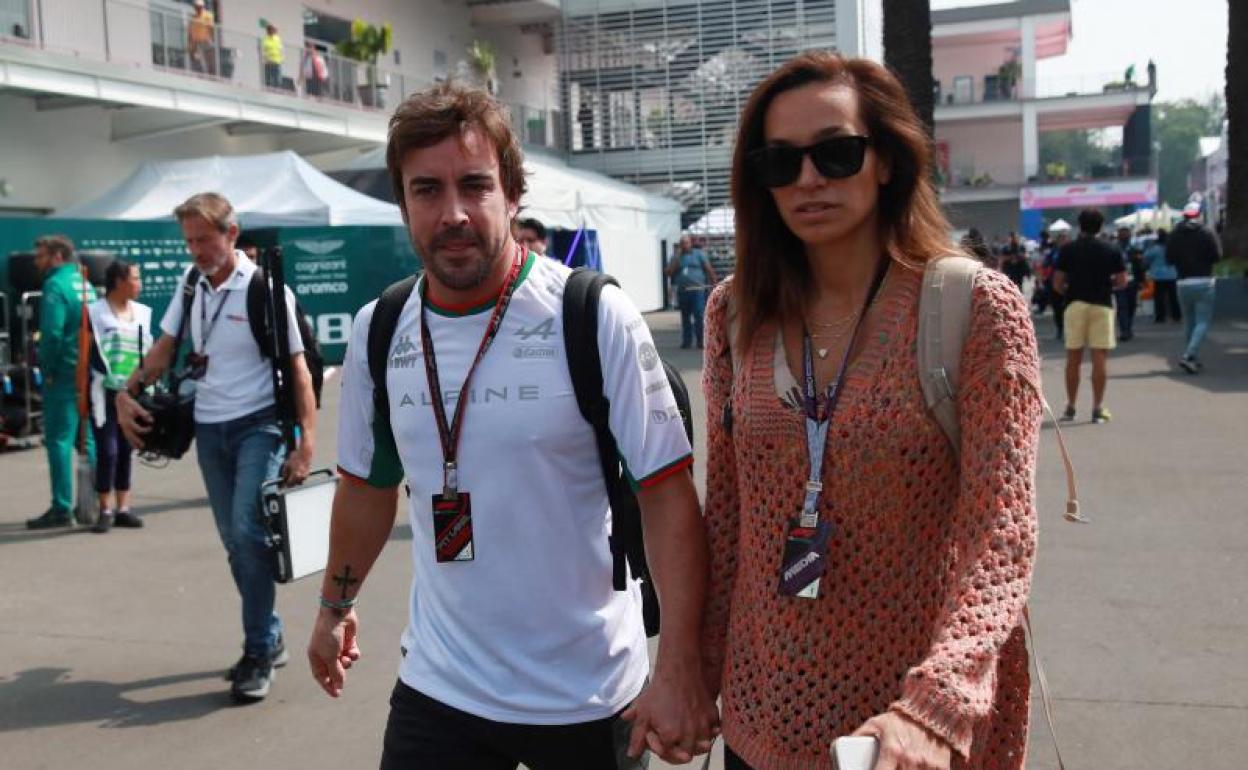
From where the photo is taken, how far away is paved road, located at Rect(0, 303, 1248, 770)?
4.61 meters

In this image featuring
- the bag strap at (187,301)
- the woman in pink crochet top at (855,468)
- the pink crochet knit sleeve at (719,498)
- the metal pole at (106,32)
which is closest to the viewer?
the woman in pink crochet top at (855,468)

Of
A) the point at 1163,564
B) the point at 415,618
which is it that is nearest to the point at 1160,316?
the point at 1163,564

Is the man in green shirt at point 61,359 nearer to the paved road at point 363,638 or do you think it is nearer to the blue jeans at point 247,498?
the paved road at point 363,638

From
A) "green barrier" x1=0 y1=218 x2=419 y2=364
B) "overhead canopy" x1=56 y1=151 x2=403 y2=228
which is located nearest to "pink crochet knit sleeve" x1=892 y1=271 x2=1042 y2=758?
"overhead canopy" x1=56 y1=151 x2=403 y2=228

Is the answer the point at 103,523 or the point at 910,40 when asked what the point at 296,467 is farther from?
the point at 910,40

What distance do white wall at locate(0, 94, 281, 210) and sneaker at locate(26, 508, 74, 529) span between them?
1281 cm

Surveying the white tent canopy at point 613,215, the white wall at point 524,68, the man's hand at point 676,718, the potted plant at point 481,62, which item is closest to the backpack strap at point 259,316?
the man's hand at point 676,718

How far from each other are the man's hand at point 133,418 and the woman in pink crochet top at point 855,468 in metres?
A: 4.11

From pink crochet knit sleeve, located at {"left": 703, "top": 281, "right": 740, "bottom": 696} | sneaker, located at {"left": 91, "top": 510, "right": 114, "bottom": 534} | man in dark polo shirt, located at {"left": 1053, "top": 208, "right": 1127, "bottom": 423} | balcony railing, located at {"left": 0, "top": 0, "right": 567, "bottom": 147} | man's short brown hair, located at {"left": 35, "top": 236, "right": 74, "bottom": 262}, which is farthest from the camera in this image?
balcony railing, located at {"left": 0, "top": 0, "right": 567, "bottom": 147}

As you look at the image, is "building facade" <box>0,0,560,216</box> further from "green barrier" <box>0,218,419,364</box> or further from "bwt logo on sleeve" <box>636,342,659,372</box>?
"bwt logo on sleeve" <box>636,342,659,372</box>

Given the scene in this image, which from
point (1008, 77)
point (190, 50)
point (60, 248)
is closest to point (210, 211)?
point (60, 248)

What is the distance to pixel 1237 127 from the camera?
21.2 meters

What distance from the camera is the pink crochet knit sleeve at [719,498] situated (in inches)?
89.3

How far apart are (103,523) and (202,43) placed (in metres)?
16.5
